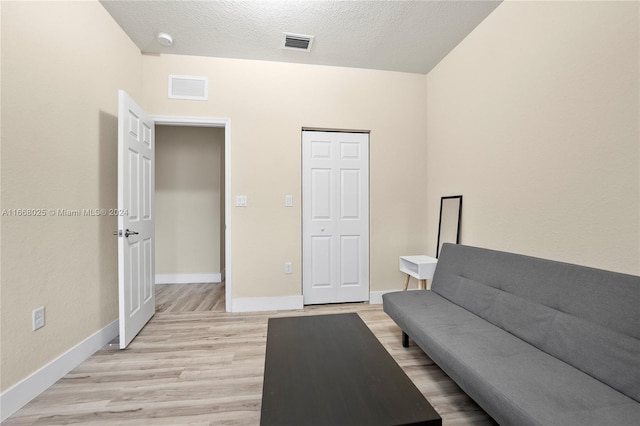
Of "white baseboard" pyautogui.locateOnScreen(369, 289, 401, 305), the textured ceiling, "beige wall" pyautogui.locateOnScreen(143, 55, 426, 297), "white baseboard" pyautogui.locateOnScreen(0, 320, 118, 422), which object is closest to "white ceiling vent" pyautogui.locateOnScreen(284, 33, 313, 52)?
the textured ceiling

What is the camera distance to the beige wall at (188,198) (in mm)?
4020

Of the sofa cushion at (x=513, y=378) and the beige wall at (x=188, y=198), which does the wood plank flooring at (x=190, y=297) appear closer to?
the beige wall at (x=188, y=198)

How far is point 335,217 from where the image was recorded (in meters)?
3.07

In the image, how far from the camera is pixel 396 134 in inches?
123

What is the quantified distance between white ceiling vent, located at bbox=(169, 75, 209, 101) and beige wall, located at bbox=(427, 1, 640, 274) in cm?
262

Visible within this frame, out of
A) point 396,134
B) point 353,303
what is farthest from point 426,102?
point 353,303

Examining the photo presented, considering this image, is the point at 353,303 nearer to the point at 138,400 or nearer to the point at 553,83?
the point at 138,400

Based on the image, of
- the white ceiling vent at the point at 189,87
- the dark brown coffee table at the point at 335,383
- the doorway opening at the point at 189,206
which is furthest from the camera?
the doorway opening at the point at 189,206

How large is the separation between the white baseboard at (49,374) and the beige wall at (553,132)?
10.7ft

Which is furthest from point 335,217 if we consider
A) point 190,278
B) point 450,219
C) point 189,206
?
point 190,278

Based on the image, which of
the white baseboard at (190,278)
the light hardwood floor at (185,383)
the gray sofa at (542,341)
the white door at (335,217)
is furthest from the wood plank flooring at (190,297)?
the gray sofa at (542,341)

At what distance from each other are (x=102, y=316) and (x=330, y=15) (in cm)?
315

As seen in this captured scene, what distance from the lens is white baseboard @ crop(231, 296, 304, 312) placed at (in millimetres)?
2834

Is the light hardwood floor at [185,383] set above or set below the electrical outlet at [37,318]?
below
